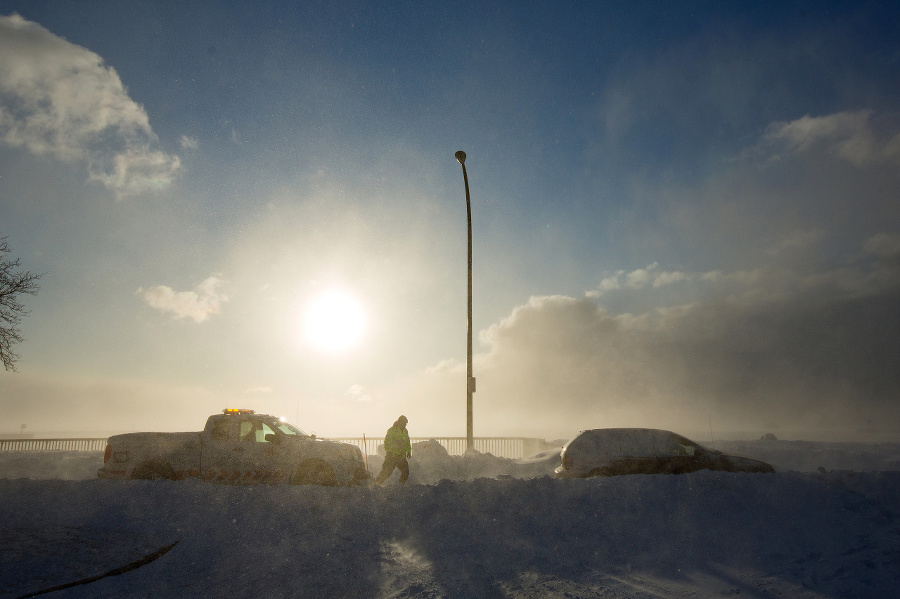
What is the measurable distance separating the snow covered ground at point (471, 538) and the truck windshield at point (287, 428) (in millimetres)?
2603

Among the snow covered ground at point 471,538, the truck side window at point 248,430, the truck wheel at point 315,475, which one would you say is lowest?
the snow covered ground at point 471,538

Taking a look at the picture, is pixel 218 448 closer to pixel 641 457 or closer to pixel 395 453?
pixel 395 453

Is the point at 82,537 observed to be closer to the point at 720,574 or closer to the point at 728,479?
the point at 720,574

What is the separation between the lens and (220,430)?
1017 cm

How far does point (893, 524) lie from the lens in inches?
258

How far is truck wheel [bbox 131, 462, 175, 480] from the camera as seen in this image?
957cm

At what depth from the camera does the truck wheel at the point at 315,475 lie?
9781 millimetres

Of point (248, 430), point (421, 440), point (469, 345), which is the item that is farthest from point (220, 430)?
point (421, 440)

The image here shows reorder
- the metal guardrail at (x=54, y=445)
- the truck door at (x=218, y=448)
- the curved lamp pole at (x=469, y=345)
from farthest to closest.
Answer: the metal guardrail at (x=54, y=445) < the curved lamp pole at (x=469, y=345) < the truck door at (x=218, y=448)

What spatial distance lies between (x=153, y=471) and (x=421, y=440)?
1111 cm

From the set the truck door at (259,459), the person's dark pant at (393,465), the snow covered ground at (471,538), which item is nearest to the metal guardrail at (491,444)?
the person's dark pant at (393,465)

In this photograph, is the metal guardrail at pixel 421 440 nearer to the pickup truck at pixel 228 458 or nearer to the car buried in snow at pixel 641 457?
the pickup truck at pixel 228 458

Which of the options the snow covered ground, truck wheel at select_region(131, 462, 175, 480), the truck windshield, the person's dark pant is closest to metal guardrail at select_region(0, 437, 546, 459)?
the person's dark pant

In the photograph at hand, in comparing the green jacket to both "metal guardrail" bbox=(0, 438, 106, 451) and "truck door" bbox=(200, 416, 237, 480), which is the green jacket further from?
"metal guardrail" bbox=(0, 438, 106, 451)
